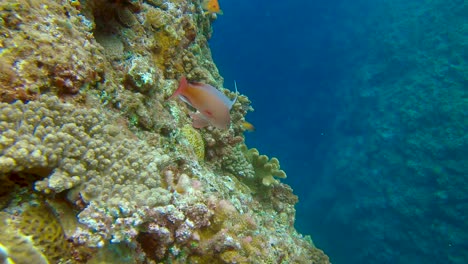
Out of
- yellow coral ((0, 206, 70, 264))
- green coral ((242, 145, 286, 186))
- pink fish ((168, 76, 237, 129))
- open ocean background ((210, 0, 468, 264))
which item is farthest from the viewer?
open ocean background ((210, 0, 468, 264))

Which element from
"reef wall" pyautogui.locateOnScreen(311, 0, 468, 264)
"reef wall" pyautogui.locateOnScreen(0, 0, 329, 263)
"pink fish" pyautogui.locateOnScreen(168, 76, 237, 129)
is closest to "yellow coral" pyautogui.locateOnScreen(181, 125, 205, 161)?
"reef wall" pyautogui.locateOnScreen(0, 0, 329, 263)

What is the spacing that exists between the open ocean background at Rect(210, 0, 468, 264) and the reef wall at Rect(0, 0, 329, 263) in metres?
18.1

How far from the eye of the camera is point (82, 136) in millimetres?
2068

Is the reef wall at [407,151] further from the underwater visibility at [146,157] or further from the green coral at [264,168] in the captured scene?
the green coral at [264,168]

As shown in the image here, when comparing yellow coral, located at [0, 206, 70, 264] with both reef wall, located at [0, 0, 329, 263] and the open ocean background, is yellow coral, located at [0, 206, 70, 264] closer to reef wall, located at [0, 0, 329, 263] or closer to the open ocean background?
reef wall, located at [0, 0, 329, 263]

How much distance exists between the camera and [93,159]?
80.5 inches

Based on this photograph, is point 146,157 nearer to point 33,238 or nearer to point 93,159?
point 93,159

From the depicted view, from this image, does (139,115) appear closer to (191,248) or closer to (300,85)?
(191,248)

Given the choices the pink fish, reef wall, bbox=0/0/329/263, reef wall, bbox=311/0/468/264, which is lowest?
reef wall, bbox=0/0/329/263

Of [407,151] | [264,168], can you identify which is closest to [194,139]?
[264,168]

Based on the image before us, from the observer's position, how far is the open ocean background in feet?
57.8

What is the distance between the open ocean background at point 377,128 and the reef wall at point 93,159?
59.3 ft

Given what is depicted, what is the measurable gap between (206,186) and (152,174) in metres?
1.10

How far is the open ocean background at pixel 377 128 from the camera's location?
17.6m
